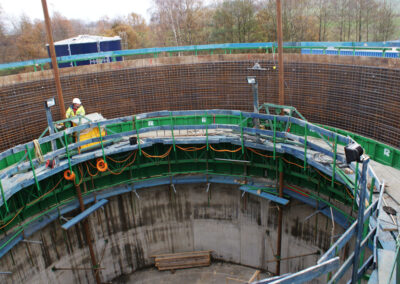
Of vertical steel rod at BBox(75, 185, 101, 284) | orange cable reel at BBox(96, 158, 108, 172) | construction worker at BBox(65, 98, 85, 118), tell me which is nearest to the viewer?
orange cable reel at BBox(96, 158, 108, 172)

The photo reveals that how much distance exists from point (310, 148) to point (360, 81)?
3.64 meters

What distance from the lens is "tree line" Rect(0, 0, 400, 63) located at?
25875 millimetres

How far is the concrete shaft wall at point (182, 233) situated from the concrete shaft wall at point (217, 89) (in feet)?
12.7

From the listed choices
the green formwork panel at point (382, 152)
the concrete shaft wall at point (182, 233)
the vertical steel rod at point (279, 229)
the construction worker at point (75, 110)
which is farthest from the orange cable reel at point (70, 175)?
the green formwork panel at point (382, 152)

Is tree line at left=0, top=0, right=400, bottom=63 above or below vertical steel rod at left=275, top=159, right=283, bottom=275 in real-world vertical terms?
above

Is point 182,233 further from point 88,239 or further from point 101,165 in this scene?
point 101,165

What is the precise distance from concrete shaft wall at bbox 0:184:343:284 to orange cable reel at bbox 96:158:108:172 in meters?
2.27

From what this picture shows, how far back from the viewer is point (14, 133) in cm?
1345

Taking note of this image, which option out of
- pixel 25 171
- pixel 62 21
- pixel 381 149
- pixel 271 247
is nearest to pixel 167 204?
pixel 271 247

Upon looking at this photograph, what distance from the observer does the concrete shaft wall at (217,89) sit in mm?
12641

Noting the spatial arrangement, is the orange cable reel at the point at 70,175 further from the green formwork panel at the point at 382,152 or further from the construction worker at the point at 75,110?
the green formwork panel at the point at 382,152

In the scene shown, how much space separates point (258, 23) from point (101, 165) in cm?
1812

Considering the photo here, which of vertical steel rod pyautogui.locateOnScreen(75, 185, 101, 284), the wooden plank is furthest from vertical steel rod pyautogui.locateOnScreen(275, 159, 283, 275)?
vertical steel rod pyautogui.locateOnScreen(75, 185, 101, 284)

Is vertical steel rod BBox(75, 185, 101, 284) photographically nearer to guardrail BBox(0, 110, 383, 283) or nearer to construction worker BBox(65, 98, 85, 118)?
guardrail BBox(0, 110, 383, 283)
